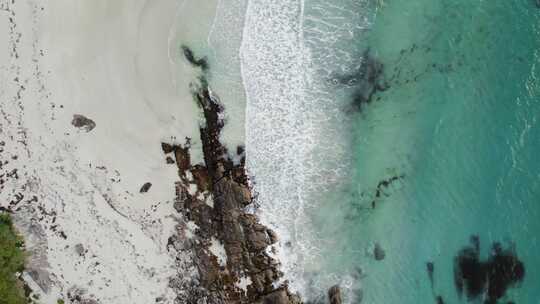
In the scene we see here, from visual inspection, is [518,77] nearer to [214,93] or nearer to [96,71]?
[214,93]

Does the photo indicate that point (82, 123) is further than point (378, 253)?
No

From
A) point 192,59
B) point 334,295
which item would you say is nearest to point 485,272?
Result: point 334,295

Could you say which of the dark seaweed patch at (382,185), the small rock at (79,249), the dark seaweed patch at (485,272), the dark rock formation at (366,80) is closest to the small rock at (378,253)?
the dark seaweed patch at (382,185)

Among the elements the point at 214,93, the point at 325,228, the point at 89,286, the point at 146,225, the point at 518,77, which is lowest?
the point at 89,286

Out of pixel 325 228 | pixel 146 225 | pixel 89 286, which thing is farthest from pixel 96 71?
pixel 325 228

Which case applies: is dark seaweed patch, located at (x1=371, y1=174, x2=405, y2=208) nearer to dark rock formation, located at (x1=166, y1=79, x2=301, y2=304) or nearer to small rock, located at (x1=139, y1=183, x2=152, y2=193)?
dark rock formation, located at (x1=166, y1=79, x2=301, y2=304)

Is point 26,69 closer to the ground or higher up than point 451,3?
closer to the ground

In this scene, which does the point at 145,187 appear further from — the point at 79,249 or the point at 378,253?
the point at 378,253
